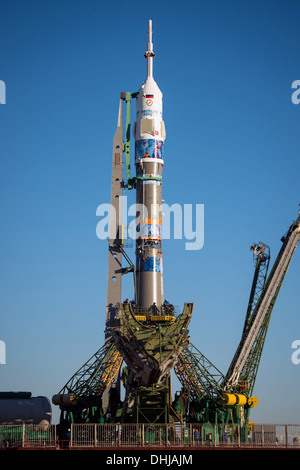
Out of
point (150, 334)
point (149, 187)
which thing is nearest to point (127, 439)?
point (150, 334)

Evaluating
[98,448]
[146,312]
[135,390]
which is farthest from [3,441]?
[146,312]

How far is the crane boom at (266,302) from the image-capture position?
390ft

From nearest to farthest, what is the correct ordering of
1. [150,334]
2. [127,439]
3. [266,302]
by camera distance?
[127,439], [150,334], [266,302]

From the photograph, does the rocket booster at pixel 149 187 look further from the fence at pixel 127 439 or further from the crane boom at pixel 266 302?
the fence at pixel 127 439

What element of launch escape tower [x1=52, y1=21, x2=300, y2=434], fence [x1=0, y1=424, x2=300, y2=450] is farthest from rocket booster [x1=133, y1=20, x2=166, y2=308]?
fence [x1=0, y1=424, x2=300, y2=450]

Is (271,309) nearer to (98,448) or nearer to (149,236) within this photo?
(149,236)

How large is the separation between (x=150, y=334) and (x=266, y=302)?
25356 millimetres

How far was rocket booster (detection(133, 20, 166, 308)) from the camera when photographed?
113750mm

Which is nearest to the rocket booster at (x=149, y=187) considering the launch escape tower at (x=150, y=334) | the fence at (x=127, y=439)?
the launch escape tower at (x=150, y=334)

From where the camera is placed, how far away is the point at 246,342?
402 feet

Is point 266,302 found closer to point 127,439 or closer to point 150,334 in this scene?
point 150,334

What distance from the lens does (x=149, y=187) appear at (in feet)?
383

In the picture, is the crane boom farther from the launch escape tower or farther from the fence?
the fence

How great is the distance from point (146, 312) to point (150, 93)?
30.2 m
